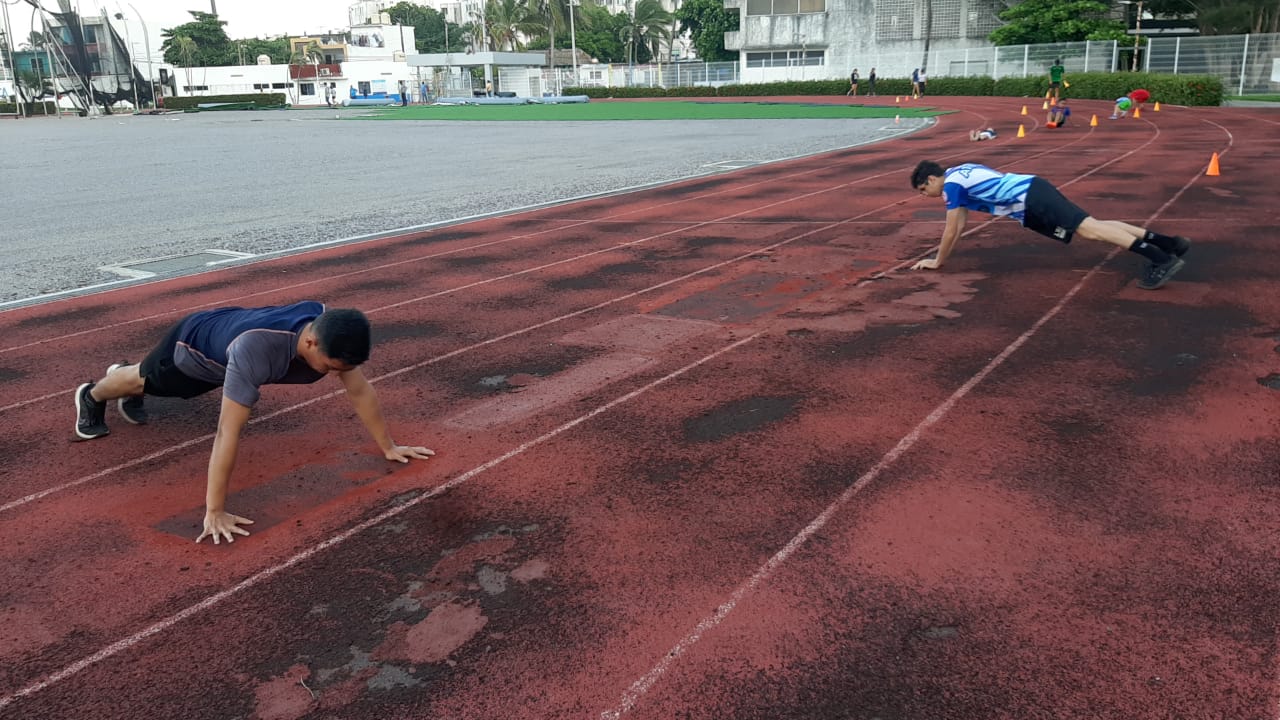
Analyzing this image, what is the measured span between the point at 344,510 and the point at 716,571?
1.82 metres

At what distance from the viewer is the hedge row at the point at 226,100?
75250mm

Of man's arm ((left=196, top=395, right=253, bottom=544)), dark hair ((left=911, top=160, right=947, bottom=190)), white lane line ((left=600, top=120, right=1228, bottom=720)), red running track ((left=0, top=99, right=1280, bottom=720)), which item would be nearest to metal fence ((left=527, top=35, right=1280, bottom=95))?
red running track ((left=0, top=99, right=1280, bottom=720))

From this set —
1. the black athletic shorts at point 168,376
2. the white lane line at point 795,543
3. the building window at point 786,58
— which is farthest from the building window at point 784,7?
the black athletic shorts at point 168,376

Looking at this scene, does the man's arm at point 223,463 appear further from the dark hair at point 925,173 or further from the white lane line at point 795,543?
the dark hair at point 925,173

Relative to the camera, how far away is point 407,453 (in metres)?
4.82

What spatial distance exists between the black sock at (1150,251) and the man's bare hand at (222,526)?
686 centimetres

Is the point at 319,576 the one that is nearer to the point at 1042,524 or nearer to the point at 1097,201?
the point at 1042,524

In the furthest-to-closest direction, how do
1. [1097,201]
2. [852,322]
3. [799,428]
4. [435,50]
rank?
[435,50], [1097,201], [852,322], [799,428]

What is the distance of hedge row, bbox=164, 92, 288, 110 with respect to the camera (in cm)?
7525

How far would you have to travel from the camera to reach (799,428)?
5.24 meters

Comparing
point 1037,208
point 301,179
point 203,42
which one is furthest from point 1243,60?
point 203,42

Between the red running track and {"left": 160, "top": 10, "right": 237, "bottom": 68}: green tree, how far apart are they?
338 ft

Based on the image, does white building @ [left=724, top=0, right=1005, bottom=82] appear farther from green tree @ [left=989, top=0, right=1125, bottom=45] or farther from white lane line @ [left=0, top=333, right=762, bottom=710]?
white lane line @ [left=0, top=333, right=762, bottom=710]

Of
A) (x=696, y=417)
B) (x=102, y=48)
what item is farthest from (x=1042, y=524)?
(x=102, y=48)
